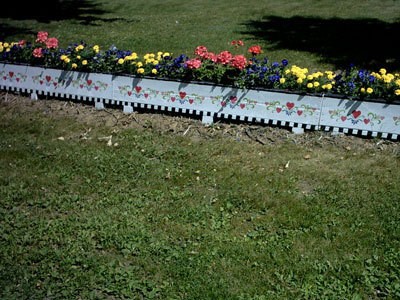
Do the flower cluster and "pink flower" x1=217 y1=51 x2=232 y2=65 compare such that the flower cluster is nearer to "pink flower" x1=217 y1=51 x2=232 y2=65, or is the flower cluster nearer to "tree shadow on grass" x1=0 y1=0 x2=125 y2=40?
"pink flower" x1=217 y1=51 x2=232 y2=65

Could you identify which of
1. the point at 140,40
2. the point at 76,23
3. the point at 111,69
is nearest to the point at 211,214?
the point at 111,69

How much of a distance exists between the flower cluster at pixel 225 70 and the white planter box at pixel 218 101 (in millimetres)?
136

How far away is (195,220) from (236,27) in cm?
1048

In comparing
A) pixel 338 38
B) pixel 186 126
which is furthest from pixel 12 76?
pixel 338 38

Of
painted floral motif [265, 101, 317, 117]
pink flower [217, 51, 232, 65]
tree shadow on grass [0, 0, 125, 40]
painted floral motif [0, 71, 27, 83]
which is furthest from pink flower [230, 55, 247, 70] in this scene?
tree shadow on grass [0, 0, 125, 40]

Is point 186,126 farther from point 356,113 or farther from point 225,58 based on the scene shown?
point 356,113

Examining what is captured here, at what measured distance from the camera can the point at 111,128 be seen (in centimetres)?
724

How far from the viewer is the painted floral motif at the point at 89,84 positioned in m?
7.72

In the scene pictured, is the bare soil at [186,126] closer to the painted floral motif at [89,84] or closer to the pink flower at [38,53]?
the painted floral motif at [89,84]

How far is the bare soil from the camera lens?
6352 mm

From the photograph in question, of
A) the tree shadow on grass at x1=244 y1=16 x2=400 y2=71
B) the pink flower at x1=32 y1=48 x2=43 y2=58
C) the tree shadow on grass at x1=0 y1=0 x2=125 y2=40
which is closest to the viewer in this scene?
the pink flower at x1=32 y1=48 x2=43 y2=58

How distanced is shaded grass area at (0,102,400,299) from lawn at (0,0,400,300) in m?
0.01

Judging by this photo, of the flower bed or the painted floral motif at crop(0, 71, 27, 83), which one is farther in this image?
the painted floral motif at crop(0, 71, 27, 83)

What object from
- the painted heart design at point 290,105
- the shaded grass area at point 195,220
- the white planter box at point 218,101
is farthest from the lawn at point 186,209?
the painted heart design at point 290,105
